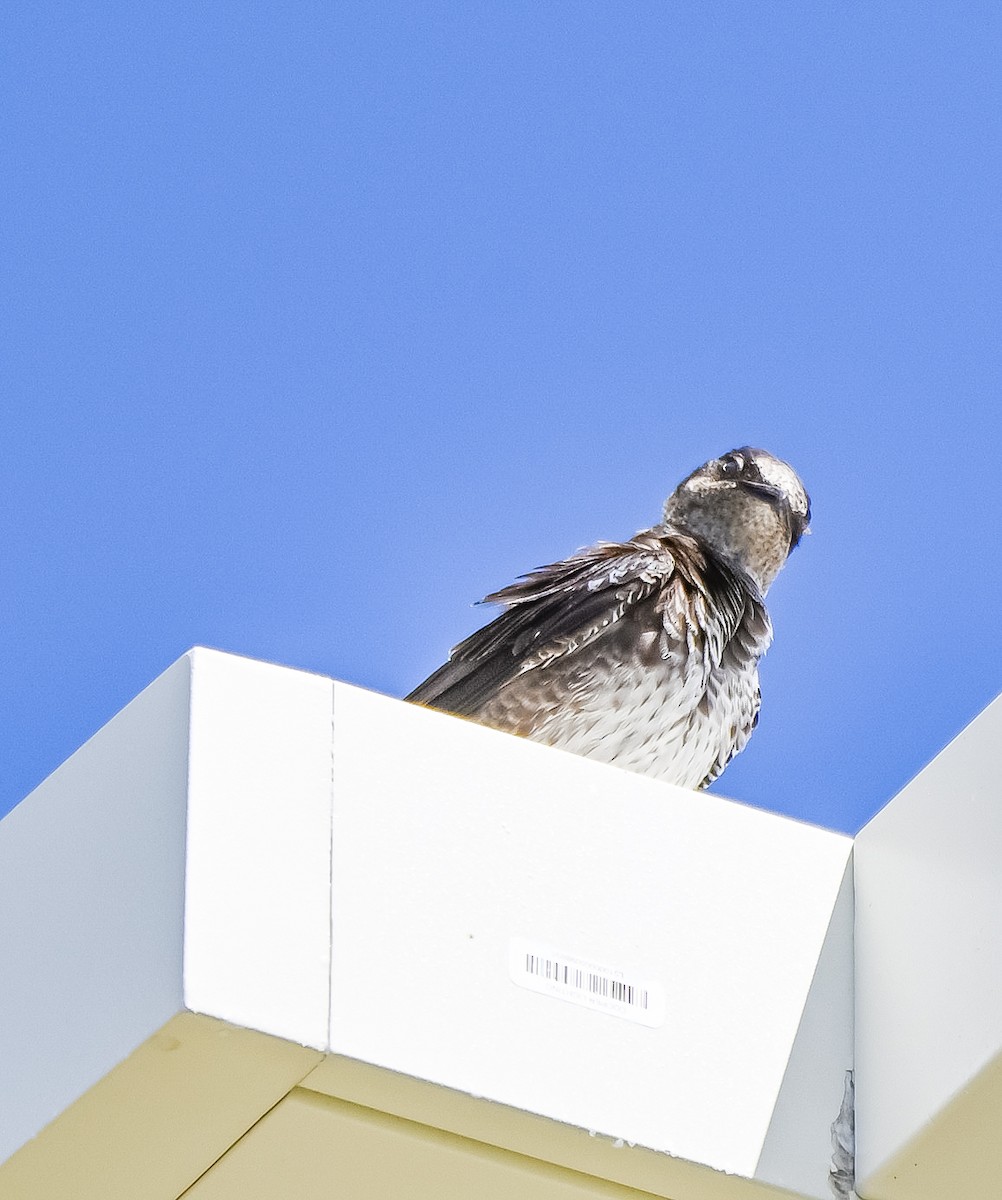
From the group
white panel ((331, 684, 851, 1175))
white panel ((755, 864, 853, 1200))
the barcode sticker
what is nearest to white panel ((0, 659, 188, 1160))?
white panel ((331, 684, 851, 1175))

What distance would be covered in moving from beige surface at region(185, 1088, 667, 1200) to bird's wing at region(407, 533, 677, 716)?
1315 mm

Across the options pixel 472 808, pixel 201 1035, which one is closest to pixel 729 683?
pixel 472 808

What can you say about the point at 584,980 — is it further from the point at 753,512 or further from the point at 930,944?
the point at 753,512

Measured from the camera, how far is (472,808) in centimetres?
147

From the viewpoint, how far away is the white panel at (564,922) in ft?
4.46

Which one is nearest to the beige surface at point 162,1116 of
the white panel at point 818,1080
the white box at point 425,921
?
the white box at point 425,921

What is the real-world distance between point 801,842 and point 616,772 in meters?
0.19

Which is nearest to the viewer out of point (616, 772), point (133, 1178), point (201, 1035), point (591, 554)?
point (201, 1035)

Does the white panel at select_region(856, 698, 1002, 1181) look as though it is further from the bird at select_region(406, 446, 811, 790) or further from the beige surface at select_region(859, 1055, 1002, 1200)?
the bird at select_region(406, 446, 811, 790)

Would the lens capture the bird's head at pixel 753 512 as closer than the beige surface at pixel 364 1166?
No

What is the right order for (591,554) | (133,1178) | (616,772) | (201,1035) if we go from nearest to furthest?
(201,1035) → (133,1178) → (616,772) → (591,554)

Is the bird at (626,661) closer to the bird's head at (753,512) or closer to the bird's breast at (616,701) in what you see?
the bird's breast at (616,701)

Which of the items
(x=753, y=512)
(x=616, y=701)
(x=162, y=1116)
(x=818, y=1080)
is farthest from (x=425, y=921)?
(x=753, y=512)

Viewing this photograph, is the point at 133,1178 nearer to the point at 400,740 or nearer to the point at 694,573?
the point at 400,740
